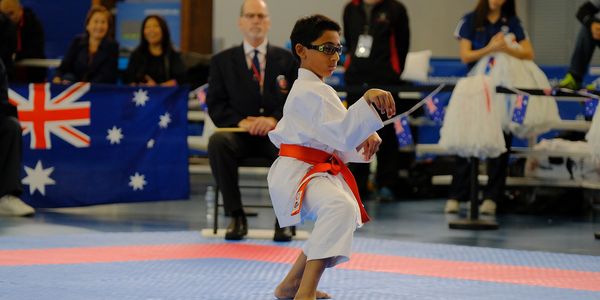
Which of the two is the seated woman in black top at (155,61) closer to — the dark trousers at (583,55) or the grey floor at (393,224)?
the grey floor at (393,224)

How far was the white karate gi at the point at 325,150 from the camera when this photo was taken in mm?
3588

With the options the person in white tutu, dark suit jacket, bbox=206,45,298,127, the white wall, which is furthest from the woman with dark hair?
the white wall

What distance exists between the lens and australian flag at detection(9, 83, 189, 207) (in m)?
7.23

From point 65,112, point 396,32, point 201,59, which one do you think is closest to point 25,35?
point 201,59

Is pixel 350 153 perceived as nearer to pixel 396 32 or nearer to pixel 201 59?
pixel 396 32

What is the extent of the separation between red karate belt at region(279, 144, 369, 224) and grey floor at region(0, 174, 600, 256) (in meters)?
2.17

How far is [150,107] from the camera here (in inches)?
295

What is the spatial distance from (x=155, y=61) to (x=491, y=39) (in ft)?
8.77

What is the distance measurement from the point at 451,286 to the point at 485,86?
262cm

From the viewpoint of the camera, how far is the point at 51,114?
7.29 m

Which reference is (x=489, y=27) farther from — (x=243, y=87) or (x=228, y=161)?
(x=228, y=161)

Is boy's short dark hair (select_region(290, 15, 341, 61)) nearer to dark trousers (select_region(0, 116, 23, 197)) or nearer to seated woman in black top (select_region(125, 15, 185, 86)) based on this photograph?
dark trousers (select_region(0, 116, 23, 197))

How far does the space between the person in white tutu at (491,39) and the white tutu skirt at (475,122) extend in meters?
0.79

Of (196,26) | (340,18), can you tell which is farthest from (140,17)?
(340,18)
